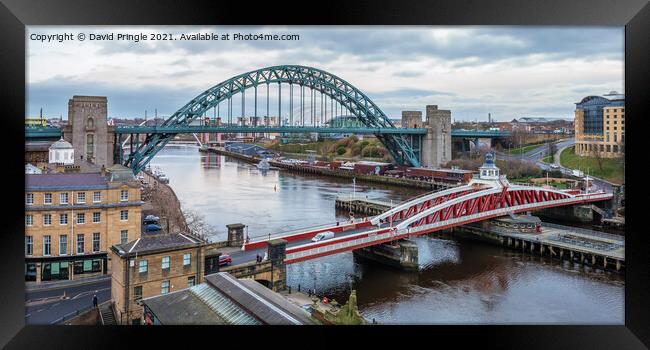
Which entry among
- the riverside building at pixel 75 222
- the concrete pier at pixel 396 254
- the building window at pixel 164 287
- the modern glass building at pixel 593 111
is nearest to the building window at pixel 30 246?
the riverside building at pixel 75 222

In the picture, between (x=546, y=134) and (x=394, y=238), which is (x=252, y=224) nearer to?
(x=394, y=238)

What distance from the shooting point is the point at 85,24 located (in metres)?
5.07

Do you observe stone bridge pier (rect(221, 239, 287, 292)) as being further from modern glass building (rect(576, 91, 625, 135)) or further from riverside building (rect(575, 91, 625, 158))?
modern glass building (rect(576, 91, 625, 135))

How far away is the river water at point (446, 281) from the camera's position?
6.59m

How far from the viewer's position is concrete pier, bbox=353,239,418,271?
8523mm

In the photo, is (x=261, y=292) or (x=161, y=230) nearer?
(x=261, y=292)

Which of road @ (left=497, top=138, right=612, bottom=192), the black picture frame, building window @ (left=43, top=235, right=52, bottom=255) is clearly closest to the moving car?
building window @ (left=43, top=235, right=52, bottom=255)

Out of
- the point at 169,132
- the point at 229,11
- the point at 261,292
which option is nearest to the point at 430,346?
the point at 261,292

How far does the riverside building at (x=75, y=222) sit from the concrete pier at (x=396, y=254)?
377 cm

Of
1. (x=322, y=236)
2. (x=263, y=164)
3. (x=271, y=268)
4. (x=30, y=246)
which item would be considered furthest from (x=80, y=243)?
(x=263, y=164)

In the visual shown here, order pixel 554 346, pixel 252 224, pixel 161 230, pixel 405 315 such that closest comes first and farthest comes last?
pixel 554 346, pixel 405 315, pixel 161 230, pixel 252 224

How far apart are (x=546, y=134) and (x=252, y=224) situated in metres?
5.99

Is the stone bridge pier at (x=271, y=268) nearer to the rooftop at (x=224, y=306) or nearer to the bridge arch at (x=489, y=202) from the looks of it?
the rooftop at (x=224, y=306)

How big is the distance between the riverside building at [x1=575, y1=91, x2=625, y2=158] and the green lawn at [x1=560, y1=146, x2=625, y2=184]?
188 mm
